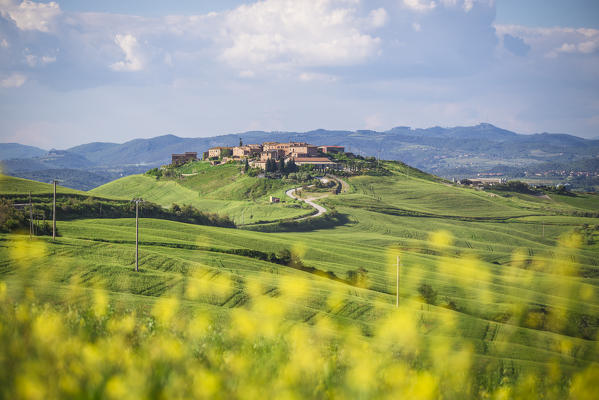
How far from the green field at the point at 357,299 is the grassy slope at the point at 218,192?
2102 cm

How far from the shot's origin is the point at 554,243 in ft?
346

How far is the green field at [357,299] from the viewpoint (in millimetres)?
13344

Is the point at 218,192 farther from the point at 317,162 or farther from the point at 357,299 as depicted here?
the point at 357,299

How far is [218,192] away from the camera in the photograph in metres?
152

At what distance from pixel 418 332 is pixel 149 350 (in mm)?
28640

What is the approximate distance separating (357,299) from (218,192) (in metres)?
114

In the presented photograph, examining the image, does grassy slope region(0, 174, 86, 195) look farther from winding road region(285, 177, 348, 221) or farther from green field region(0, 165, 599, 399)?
winding road region(285, 177, 348, 221)

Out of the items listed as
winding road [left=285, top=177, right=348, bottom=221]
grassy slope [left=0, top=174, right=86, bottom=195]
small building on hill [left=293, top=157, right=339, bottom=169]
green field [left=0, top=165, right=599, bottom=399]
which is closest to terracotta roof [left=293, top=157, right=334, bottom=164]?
small building on hill [left=293, top=157, right=339, bottom=169]

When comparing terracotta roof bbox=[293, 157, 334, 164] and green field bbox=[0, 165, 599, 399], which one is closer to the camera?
green field bbox=[0, 165, 599, 399]

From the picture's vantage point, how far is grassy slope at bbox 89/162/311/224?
12069cm

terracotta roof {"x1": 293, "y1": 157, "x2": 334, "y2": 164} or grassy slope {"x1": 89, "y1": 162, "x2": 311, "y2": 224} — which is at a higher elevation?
terracotta roof {"x1": 293, "y1": 157, "x2": 334, "y2": 164}

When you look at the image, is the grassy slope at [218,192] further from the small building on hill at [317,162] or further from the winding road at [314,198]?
the small building on hill at [317,162]

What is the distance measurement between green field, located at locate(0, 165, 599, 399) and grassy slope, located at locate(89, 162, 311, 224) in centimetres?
2102

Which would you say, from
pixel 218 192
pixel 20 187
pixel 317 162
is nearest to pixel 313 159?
pixel 317 162
